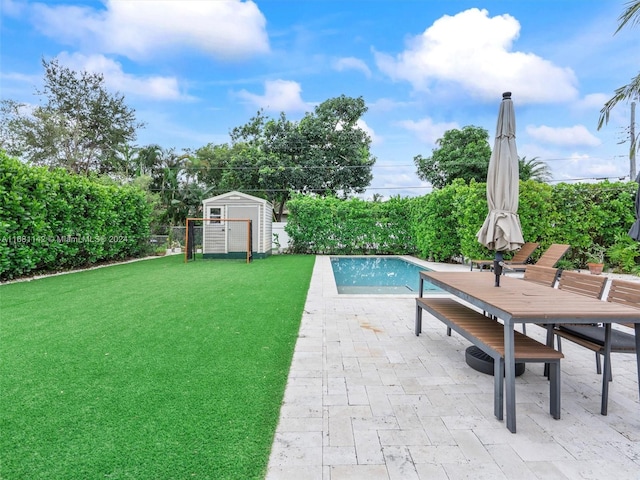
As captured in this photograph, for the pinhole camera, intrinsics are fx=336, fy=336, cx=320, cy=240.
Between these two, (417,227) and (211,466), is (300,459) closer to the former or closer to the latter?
(211,466)

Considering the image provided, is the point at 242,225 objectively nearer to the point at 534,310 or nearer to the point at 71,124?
the point at 534,310

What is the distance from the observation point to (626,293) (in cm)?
301

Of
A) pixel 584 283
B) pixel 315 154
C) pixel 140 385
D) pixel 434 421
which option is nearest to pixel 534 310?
pixel 434 421

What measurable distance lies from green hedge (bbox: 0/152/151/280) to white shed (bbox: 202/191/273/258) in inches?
116

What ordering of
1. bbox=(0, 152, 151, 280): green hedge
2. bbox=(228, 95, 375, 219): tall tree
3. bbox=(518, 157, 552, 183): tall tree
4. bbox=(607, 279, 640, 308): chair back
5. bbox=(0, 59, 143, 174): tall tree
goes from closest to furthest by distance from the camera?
bbox=(607, 279, 640, 308): chair back < bbox=(0, 152, 151, 280): green hedge < bbox=(0, 59, 143, 174): tall tree < bbox=(228, 95, 375, 219): tall tree < bbox=(518, 157, 552, 183): tall tree

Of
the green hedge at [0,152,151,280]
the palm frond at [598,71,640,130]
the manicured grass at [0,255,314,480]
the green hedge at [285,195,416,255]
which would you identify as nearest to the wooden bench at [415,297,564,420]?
the manicured grass at [0,255,314,480]

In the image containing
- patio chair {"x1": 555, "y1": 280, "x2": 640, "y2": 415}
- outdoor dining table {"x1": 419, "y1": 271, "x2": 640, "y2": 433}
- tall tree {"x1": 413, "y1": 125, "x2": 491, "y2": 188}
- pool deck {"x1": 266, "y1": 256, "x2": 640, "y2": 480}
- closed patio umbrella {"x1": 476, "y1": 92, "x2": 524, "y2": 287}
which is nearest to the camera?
pool deck {"x1": 266, "y1": 256, "x2": 640, "y2": 480}

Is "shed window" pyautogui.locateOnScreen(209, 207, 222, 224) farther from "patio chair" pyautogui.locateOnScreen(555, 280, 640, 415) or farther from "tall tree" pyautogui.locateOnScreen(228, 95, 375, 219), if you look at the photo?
"patio chair" pyautogui.locateOnScreen(555, 280, 640, 415)

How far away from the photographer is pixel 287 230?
16.3 metres

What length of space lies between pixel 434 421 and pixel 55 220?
32.7ft

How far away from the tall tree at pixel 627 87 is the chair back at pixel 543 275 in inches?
318

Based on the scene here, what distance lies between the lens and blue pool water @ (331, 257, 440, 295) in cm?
821

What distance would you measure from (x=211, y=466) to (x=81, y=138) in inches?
1035

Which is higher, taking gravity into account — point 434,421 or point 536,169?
point 536,169
